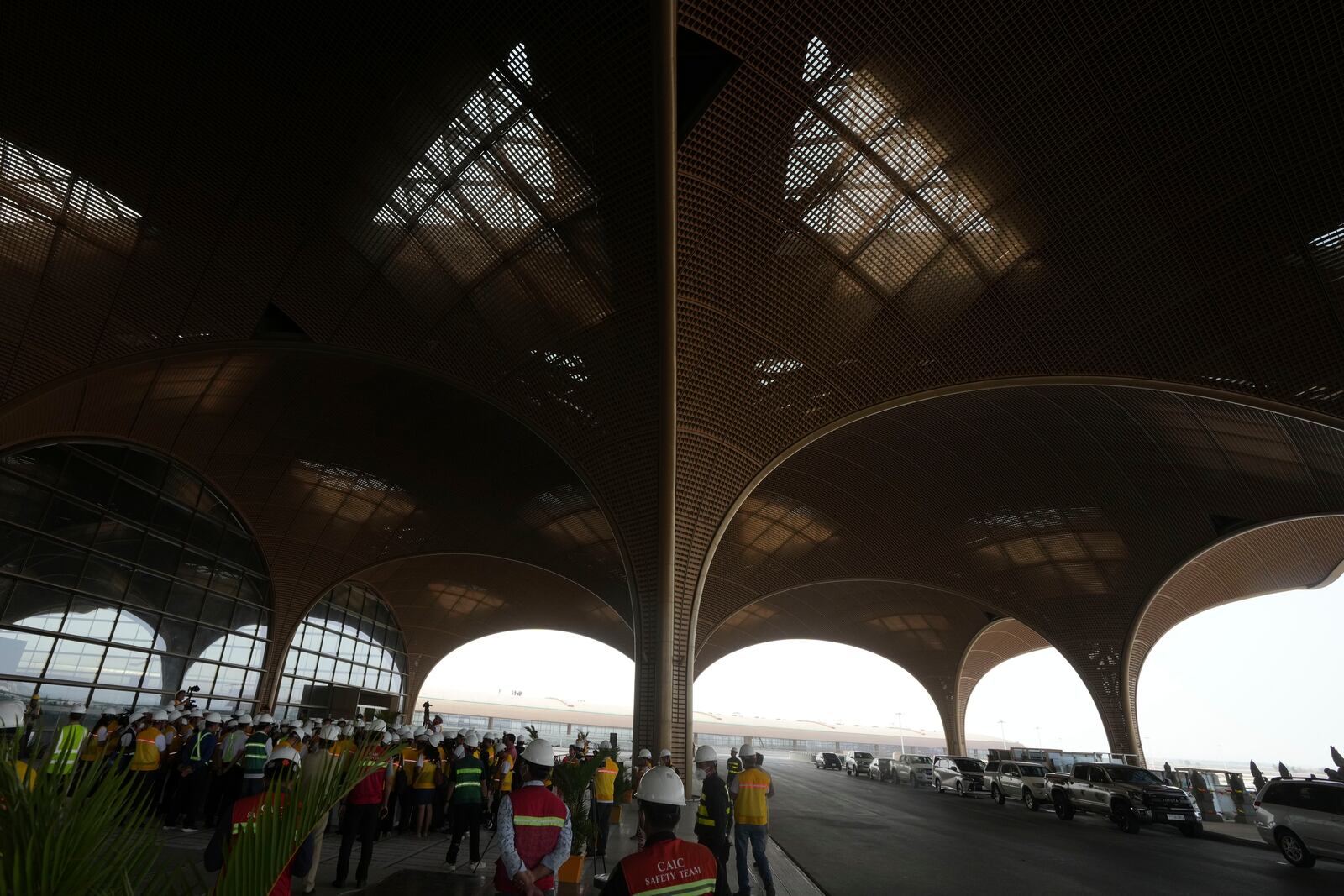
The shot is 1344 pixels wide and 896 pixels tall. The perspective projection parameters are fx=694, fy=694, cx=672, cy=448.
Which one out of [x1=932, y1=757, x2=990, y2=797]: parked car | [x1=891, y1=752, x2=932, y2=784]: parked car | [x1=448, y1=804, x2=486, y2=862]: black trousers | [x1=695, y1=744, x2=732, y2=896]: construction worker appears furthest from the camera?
Answer: [x1=891, y1=752, x2=932, y2=784]: parked car

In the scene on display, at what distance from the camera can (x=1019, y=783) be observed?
2427cm

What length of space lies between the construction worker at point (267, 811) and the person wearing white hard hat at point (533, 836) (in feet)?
3.63

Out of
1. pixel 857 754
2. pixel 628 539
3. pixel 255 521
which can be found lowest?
pixel 857 754

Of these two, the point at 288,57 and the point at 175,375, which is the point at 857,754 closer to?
the point at 175,375

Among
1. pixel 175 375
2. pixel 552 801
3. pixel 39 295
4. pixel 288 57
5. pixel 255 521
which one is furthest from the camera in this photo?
pixel 255 521

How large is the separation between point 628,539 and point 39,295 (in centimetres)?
1241

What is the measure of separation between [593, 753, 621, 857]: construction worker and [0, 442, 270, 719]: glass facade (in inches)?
571

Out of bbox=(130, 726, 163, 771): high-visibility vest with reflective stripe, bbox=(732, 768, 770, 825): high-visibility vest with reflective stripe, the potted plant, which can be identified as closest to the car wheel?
bbox=(732, 768, 770, 825): high-visibility vest with reflective stripe

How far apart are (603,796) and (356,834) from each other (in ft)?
11.5

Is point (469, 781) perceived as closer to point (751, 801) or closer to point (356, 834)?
point (356, 834)

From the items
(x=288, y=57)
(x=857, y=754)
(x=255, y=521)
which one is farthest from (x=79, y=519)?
(x=857, y=754)

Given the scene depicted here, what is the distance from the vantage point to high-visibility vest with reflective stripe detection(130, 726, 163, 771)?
10.5 meters

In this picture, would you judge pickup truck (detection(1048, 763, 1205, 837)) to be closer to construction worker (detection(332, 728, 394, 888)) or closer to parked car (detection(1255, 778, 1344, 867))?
parked car (detection(1255, 778, 1344, 867))

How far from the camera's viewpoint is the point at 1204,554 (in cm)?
2436
